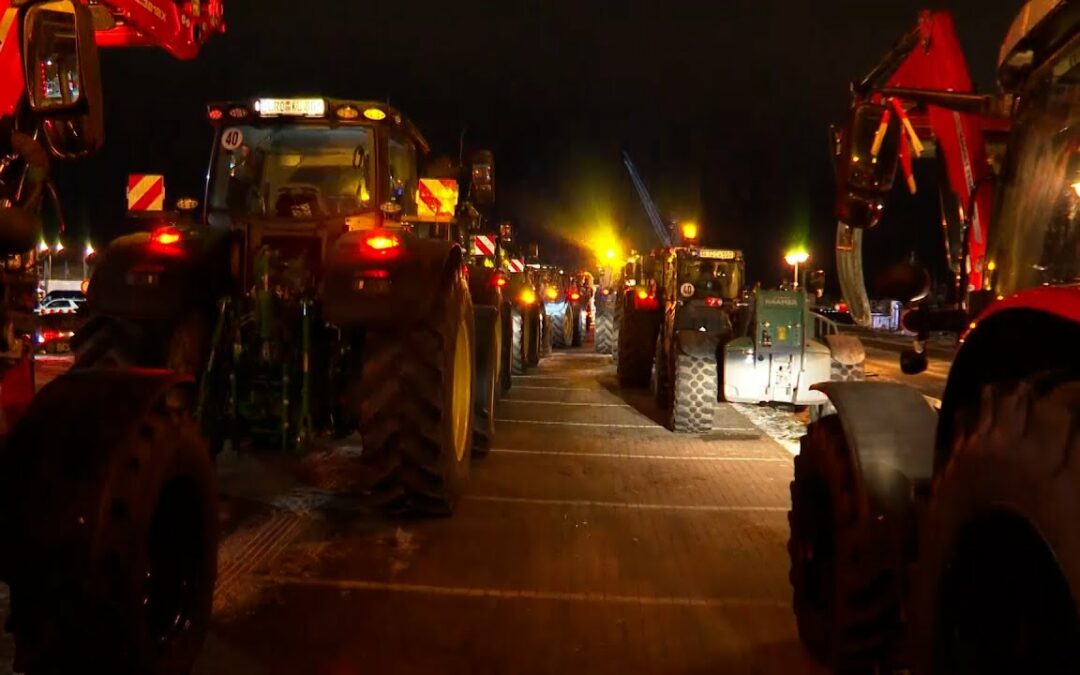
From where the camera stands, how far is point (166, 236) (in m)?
5.91

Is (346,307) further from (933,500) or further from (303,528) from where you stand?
(933,500)

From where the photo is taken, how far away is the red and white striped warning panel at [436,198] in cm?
744

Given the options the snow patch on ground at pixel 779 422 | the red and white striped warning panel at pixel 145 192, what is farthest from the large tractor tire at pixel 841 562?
the snow patch on ground at pixel 779 422

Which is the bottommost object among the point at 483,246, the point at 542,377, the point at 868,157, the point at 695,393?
the point at 542,377

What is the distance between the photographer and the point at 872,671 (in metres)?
3.60

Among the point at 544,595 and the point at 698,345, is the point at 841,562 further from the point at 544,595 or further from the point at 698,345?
the point at 698,345

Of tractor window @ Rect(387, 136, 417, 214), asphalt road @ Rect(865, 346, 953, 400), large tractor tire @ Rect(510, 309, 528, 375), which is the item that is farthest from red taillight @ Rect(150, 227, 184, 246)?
asphalt road @ Rect(865, 346, 953, 400)

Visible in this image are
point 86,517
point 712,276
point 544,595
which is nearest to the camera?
point 86,517

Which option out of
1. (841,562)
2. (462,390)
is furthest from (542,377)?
(841,562)

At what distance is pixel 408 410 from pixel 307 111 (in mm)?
2245

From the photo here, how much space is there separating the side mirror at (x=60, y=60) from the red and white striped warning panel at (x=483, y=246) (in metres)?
9.96

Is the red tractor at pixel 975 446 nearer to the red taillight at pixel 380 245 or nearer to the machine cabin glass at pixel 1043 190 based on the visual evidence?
the machine cabin glass at pixel 1043 190

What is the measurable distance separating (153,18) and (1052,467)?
11.3ft

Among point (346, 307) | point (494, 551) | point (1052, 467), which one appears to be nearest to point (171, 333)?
point (346, 307)
